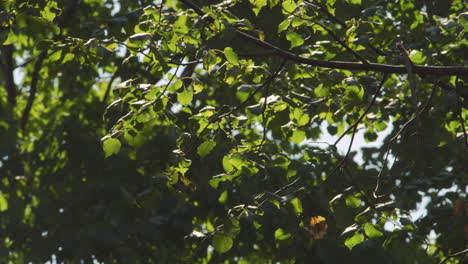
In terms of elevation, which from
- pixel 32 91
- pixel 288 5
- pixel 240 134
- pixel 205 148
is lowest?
pixel 32 91

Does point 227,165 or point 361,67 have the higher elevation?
point 361,67

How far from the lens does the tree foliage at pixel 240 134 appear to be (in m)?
3.86

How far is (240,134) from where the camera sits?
20.8 feet

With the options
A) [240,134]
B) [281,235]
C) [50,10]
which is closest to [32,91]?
[240,134]

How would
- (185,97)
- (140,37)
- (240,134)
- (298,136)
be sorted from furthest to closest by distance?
(240,134)
(298,136)
(185,97)
(140,37)

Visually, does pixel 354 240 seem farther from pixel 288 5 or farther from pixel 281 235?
pixel 288 5

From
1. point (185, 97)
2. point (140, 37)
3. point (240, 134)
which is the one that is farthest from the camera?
point (240, 134)

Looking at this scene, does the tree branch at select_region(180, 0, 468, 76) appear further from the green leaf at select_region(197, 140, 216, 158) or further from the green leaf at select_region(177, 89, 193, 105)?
the green leaf at select_region(197, 140, 216, 158)

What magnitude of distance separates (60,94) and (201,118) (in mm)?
7155

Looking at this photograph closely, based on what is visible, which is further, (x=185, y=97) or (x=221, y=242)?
(x=185, y=97)

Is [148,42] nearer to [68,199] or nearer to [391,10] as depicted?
[391,10]

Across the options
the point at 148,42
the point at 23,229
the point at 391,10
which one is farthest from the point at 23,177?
the point at 148,42

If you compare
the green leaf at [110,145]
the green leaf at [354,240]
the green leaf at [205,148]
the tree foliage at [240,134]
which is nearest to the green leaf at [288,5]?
the tree foliage at [240,134]

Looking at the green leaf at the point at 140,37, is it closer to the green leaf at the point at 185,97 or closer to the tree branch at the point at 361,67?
the tree branch at the point at 361,67
